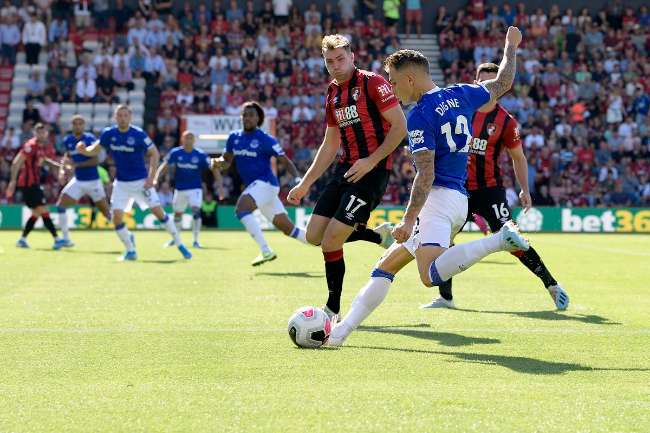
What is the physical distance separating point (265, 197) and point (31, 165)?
8562 millimetres

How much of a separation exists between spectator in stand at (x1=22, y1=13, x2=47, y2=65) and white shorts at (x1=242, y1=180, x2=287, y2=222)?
2269 cm

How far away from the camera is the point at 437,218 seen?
313 inches

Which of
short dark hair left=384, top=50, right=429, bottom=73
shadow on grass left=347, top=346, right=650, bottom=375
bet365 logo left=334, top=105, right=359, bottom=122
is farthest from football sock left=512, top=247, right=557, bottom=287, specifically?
short dark hair left=384, top=50, right=429, bottom=73

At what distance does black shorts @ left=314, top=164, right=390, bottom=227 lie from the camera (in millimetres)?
8836

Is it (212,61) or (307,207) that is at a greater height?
(212,61)

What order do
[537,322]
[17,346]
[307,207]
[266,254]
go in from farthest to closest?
[307,207] < [266,254] < [537,322] < [17,346]

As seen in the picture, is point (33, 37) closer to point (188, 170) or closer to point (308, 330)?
point (188, 170)

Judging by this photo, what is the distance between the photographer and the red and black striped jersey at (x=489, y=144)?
10.9 meters

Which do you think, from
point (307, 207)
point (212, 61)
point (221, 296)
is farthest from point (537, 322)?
point (212, 61)

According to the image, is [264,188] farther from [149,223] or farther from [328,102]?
[149,223]

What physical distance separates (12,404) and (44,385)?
57 centimetres

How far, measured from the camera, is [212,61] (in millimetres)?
36094

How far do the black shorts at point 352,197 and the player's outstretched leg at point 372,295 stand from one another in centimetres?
97

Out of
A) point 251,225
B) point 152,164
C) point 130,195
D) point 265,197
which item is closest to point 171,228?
point 130,195
